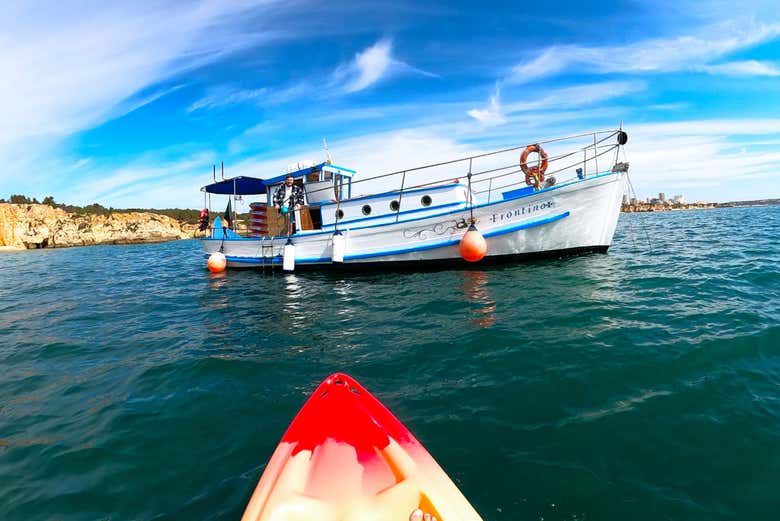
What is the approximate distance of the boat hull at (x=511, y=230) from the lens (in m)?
11.1

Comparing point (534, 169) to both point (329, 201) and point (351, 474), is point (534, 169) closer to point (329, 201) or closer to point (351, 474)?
point (329, 201)

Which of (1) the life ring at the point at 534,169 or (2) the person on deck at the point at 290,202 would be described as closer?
(1) the life ring at the point at 534,169

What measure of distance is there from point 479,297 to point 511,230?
4315 millimetres

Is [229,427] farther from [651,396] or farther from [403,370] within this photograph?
[651,396]

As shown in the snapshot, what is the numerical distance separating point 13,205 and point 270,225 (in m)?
61.1

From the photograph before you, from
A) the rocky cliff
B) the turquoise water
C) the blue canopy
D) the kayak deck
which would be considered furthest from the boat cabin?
the rocky cliff

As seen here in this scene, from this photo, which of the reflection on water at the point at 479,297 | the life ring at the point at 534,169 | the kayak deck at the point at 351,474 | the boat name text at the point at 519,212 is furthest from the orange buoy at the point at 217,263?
the kayak deck at the point at 351,474

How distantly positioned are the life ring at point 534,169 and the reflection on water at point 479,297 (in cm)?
370

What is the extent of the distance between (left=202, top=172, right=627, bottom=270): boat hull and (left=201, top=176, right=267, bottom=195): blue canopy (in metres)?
5.89

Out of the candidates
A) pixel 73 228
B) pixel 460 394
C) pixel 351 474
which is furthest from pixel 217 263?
pixel 73 228

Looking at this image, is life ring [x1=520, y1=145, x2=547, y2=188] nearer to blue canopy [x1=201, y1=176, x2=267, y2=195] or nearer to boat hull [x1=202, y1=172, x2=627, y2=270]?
boat hull [x1=202, y1=172, x2=627, y2=270]

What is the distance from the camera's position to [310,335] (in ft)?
21.2

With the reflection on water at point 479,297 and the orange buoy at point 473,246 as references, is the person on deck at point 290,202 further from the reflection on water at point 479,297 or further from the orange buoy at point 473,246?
the reflection on water at point 479,297

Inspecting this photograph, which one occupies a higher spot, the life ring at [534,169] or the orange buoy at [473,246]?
the life ring at [534,169]
